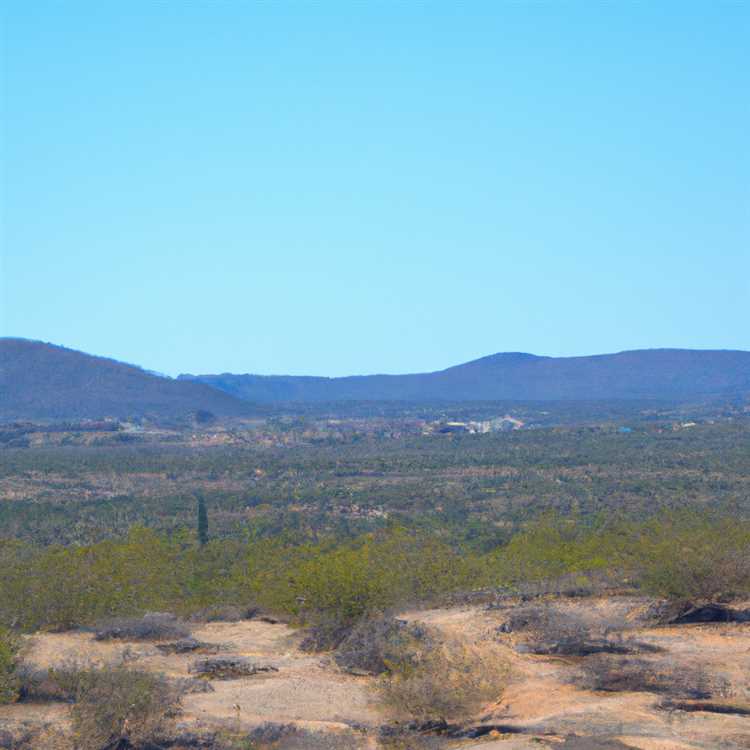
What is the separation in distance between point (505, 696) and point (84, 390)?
4820 inches

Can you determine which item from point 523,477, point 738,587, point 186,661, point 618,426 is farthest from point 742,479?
point 618,426

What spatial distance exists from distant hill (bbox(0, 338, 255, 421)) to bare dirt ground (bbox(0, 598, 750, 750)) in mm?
105213

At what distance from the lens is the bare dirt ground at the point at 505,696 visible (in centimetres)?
1086

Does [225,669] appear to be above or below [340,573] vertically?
below

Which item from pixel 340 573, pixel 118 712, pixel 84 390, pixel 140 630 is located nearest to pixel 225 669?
pixel 340 573

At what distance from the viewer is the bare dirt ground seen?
10859 millimetres

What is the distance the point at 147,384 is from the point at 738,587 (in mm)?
123300

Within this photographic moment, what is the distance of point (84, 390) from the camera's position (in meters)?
130

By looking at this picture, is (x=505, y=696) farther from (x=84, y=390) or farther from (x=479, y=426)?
(x=84, y=390)

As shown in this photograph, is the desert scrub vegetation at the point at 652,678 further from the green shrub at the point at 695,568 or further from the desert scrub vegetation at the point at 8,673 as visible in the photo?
the desert scrub vegetation at the point at 8,673

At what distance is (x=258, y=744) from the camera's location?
11.3 m

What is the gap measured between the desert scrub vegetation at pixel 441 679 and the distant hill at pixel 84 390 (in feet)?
355

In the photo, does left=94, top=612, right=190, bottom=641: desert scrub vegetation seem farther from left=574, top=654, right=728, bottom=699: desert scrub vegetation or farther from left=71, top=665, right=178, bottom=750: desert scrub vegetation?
left=574, top=654, right=728, bottom=699: desert scrub vegetation

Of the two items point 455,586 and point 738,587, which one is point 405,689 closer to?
point 738,587
